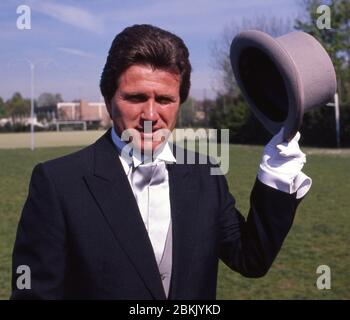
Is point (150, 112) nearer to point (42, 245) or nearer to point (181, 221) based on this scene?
point (181, 221)

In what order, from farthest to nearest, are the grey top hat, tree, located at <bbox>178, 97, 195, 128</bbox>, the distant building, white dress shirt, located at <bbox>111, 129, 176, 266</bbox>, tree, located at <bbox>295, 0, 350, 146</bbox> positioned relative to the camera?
1. the distant building
2. tree, located at <bbox>178, 97, 195, 128</bbox>
3. tree, located at <bbox>295, 0, 350, 146</bbox>
4. white dress shirt, located at <bbox>111, 129, 176, 266</bbox>
5. the grey top hat

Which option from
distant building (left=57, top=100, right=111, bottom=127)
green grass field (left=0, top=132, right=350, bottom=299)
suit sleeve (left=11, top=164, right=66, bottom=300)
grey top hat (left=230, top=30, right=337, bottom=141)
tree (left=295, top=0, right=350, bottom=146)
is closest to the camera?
grey top hat (left=230, top=30, right=337, bottom=141)

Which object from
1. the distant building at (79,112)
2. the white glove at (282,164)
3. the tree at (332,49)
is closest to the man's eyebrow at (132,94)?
the white glove at (282,164)

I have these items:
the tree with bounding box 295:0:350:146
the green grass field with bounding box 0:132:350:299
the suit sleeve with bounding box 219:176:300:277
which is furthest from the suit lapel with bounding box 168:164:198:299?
the tree with bounding box 295:0:350:146

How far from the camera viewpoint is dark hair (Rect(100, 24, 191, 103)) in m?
1.66

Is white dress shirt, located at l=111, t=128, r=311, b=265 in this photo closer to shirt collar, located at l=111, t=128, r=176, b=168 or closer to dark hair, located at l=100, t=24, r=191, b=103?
shirt collar, located at l=111, t=128, r=176, b=168

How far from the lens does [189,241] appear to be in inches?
70.4

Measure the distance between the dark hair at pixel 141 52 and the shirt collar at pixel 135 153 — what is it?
14 centimetres

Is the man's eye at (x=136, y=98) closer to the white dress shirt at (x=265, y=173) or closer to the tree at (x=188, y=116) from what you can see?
the white dress shirt at (x=265, y=173)

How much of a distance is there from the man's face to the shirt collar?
0.15ft

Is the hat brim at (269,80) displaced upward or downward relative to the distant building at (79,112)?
downward

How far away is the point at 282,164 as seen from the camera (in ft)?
5.57

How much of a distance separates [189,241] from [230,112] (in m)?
34.4

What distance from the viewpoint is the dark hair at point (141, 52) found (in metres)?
1.66
